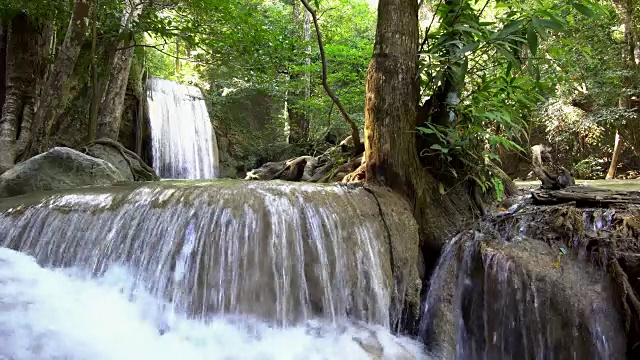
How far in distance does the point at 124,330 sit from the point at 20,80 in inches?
229

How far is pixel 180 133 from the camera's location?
1092 cm

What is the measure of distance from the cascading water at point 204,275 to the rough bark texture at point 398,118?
48 cm

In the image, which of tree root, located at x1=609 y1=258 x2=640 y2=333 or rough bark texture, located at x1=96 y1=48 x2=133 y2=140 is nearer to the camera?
tree root, located at x1=609 y1=258 x2=640 y2=333

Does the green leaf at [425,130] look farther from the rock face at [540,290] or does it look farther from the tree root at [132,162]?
the tree root at [132,162]

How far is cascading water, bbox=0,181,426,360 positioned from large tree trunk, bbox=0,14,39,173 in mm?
3146

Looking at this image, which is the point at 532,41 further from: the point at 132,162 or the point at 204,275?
the point at 132,162

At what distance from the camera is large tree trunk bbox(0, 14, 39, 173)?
21.3ft

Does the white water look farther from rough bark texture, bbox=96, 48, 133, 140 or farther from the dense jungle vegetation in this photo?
rough bark texture, bbox=96, 48, 133, 140

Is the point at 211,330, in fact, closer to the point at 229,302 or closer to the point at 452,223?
the point at 229,302

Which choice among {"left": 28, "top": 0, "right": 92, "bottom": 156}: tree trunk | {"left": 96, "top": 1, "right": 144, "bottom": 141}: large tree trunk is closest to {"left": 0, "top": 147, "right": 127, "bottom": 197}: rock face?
{"left": 28, "top": 0, "right": 92, "bottom": 156}: tree trunk

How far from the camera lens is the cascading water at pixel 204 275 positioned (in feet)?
9.91

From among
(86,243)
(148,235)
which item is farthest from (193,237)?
(86,243)

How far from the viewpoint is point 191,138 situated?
1101cm

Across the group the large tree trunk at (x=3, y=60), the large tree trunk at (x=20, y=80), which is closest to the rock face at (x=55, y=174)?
the large tree trunk at (x=20, y=80)
